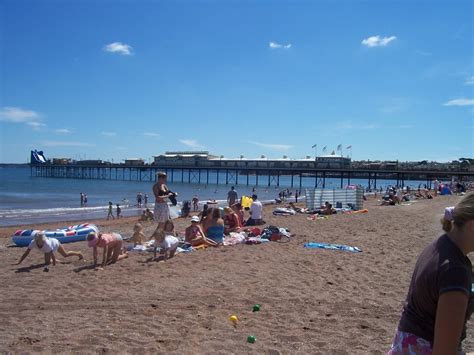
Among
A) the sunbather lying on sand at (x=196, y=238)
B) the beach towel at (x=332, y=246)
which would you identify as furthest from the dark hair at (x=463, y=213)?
the sunbather lying on sand at (x=196, y=238)

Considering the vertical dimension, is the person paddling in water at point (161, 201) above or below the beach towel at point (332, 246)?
above

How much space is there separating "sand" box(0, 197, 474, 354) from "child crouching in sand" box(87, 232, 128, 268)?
0.24 m

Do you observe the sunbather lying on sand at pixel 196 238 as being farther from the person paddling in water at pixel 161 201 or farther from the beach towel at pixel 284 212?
the beach towel at pixel 284 212

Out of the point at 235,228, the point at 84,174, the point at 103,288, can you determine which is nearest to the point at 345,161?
the point at 84,174

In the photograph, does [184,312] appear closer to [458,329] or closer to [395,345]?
[395,345]

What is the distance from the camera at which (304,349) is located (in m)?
3.81

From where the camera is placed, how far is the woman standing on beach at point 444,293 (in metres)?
1.48

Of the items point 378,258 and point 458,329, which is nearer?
point 458,329

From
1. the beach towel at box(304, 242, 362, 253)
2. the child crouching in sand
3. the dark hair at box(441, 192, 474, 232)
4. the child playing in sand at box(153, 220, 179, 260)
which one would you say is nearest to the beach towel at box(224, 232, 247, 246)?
the beach towel at box(304, 242, 362, 253)

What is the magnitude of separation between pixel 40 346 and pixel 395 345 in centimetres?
321

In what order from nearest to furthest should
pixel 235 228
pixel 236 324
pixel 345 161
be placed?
1. pixel 236 324
2. pixel 235 228
3. pixel 345 161

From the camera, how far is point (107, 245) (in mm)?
7379

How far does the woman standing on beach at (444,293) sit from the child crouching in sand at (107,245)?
6.24 m

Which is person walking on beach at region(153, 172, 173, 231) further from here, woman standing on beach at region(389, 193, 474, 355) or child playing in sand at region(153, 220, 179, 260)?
woman standing on beach at region(389, 193, 474, 355)
